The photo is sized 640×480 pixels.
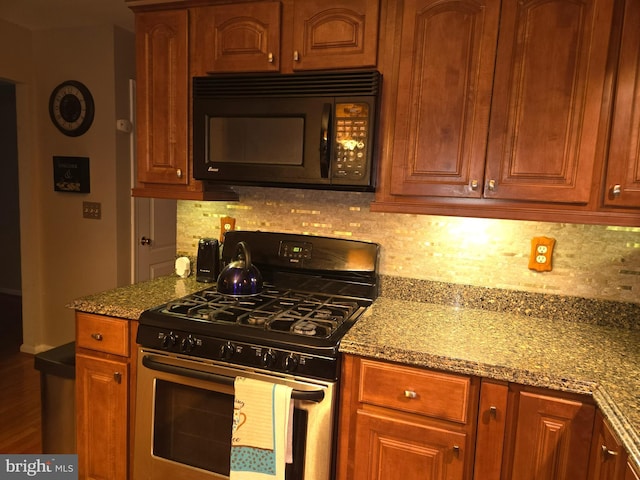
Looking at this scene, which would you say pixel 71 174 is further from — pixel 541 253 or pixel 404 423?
pixel 541 253

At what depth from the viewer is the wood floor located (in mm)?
2314

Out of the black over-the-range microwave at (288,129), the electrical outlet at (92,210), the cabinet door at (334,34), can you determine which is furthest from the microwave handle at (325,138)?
the electrical outlet at (92,210)

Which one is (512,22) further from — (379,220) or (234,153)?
(234,153)

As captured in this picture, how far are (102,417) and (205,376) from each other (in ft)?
1.96

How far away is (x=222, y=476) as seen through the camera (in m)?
1.61

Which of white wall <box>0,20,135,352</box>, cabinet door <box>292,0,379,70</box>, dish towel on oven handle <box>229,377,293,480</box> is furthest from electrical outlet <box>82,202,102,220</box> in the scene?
dish towel on oven handle <box>229,377,293,480</box>

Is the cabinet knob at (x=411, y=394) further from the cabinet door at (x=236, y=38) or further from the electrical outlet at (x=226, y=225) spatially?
the cabinet door at (x=236, y=38)

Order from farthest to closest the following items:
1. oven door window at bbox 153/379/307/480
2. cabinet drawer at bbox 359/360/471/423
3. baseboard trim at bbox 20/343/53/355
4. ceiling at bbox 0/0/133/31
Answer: baseboard trim at bbox 20/343/53/355 < ceiling at bbox 0/0/133/31 < oven door window at bbox 153/379/307/480 < cabinet drawer at bbox 359/360/471/423

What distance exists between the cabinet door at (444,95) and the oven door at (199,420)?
847 mm

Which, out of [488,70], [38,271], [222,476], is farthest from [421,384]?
[38,271]

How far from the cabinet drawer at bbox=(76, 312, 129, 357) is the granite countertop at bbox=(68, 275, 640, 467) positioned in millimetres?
37

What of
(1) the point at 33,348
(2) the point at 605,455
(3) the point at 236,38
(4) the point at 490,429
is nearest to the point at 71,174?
(1) the point at 33,348

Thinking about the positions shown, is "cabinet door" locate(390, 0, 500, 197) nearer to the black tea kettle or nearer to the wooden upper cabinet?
the wooden upper cabinet

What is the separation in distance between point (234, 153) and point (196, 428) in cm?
108
